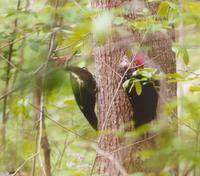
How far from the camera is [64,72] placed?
97cm

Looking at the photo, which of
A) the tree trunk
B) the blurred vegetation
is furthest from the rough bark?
the blurred vegetation

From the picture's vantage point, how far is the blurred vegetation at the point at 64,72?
3.08 ft

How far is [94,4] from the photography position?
2621 millimetres

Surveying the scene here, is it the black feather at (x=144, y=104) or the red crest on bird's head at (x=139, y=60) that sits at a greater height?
the red crest on bird's head at (x=139, y=60)

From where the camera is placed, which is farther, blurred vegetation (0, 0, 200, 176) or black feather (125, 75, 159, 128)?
black feather (125, 75, 159, 128)

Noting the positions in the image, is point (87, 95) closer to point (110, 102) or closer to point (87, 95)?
point (87, 95)

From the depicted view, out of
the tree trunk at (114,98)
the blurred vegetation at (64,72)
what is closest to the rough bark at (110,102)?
the tree trunk at (114,98)

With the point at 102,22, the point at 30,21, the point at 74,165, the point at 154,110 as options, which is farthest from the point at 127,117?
the point at 102,22

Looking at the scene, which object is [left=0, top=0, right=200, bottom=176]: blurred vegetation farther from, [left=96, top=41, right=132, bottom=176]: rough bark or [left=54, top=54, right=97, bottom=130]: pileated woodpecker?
[left=96, top=41, right=132, bottom=176]: rough bark

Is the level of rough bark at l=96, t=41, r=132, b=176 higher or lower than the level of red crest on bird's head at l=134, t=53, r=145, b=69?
lower

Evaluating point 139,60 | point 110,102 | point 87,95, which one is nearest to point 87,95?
point 87,95

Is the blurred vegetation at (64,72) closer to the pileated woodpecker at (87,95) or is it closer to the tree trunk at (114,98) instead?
the pileated woodpecker at (87,95)

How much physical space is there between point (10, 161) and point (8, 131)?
53cm

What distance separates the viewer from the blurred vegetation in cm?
94
